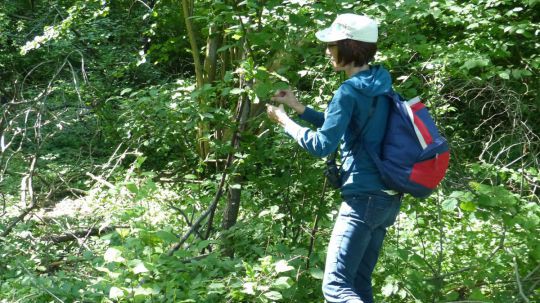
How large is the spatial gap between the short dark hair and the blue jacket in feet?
0.20

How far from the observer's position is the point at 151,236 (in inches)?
128

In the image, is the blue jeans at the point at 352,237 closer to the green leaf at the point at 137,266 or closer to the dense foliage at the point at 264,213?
the dense foliage at the point at 264,213

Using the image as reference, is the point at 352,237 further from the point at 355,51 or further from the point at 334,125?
the point at 355,51

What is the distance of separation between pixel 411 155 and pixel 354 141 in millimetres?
260

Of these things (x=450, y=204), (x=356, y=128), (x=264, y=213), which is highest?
(x=356, y=128)

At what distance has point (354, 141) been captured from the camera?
2.76 metres

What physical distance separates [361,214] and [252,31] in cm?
Answer: 145

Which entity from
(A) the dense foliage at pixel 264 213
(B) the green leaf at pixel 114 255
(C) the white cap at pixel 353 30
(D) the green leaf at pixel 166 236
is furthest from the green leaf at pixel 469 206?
(B) the green leaf at pixel 114 255

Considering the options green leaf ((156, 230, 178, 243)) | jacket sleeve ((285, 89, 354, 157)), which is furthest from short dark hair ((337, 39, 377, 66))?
green leaf ((156, 230, 178, 243))

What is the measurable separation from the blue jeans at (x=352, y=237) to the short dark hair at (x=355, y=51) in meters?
0.60

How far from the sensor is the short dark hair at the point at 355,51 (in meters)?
2.71

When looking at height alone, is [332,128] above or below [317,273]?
above

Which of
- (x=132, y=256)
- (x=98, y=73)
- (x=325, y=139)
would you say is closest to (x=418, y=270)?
(x=325, y=139)

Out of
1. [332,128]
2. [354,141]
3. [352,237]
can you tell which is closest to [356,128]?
[354,141]
